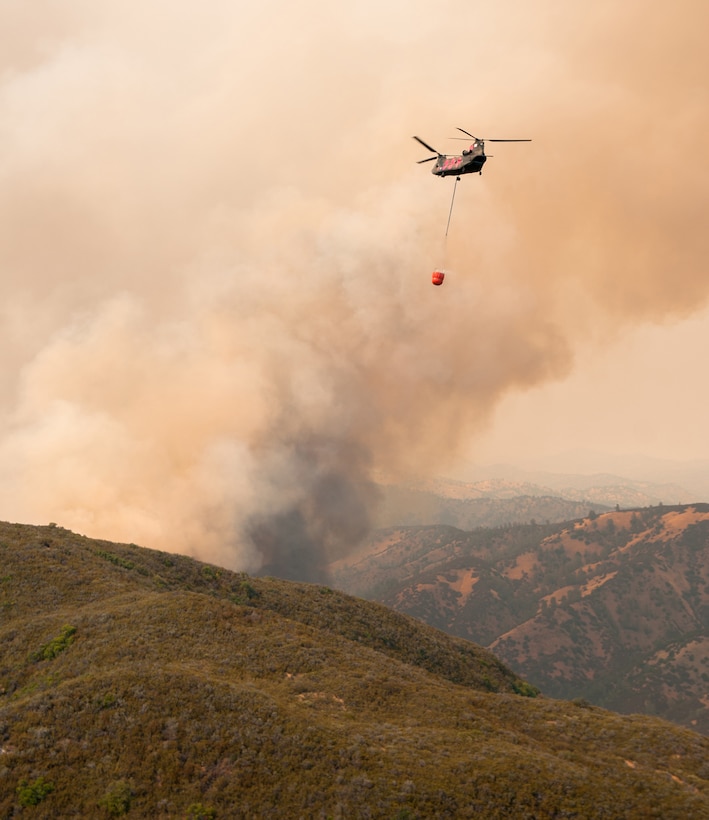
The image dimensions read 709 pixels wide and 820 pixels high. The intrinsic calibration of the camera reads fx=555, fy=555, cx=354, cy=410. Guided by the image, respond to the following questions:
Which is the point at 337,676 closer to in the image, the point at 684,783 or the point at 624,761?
the point at 624,761

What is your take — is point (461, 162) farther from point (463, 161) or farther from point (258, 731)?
point (258, 731)

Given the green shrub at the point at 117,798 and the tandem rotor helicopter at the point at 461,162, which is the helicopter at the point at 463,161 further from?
the green shrub at the point at 117,798

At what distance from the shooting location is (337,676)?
4484cm

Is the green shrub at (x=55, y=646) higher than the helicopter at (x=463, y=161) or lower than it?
lower

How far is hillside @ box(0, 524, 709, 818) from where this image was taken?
29.1 metres

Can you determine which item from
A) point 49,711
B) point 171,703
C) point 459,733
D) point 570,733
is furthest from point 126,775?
point 570,733

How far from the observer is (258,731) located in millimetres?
33438

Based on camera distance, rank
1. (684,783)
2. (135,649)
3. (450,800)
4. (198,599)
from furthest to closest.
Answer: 1. (198,599)
2. (135,649)
3. (684,783)
4. (450,800)

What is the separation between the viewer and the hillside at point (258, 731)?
95.5ft

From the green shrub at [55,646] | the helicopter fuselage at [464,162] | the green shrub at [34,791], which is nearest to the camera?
the green shrub at [34,791]

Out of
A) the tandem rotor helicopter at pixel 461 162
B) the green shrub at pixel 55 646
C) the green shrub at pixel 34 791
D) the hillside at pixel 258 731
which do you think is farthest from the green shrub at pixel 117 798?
the tandem rotor helicopter at pixel 461 162

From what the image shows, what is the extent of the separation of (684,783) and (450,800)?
1825 cm

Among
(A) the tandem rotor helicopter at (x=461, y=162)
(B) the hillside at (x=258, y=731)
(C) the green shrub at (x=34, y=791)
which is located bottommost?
(C) the green shrub at (x=34, y=791)

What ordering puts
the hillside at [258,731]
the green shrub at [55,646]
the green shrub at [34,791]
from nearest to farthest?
1. the green shrub at [34,791]
2. the hillside at [258,731]
3. the green shrub at [55,646]
